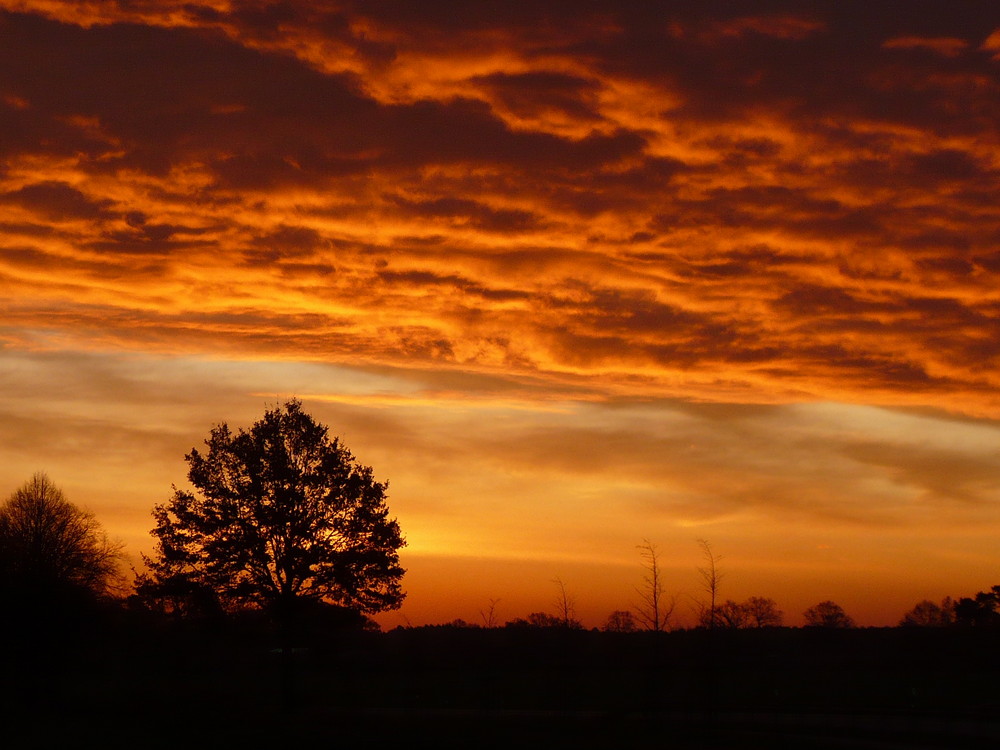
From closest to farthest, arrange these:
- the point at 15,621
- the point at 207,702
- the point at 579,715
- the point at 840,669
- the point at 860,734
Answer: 1. the point at 860,734
2. the point at 207,702
3. the point at 579,715
4. the point at 15,621
5. the point at 840,669

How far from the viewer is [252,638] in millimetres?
44312

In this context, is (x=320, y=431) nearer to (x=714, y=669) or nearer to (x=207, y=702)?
(x=207, y=702)

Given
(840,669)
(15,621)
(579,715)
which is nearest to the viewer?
(579,715)

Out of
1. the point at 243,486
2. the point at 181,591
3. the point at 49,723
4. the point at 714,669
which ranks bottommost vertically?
the point at 49,723

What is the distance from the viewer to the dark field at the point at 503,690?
32906 mm

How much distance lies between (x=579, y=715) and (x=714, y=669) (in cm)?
784

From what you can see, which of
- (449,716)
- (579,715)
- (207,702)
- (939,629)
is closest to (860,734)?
(579,715)

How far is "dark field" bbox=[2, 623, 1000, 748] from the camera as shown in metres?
32.9

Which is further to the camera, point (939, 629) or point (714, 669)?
point (939, 629)

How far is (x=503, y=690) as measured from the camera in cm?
5912

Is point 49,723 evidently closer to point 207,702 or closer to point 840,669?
point 207,702

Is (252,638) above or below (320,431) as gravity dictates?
below

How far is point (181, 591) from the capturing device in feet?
140

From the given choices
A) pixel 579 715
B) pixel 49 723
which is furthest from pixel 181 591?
pixel 579 715
